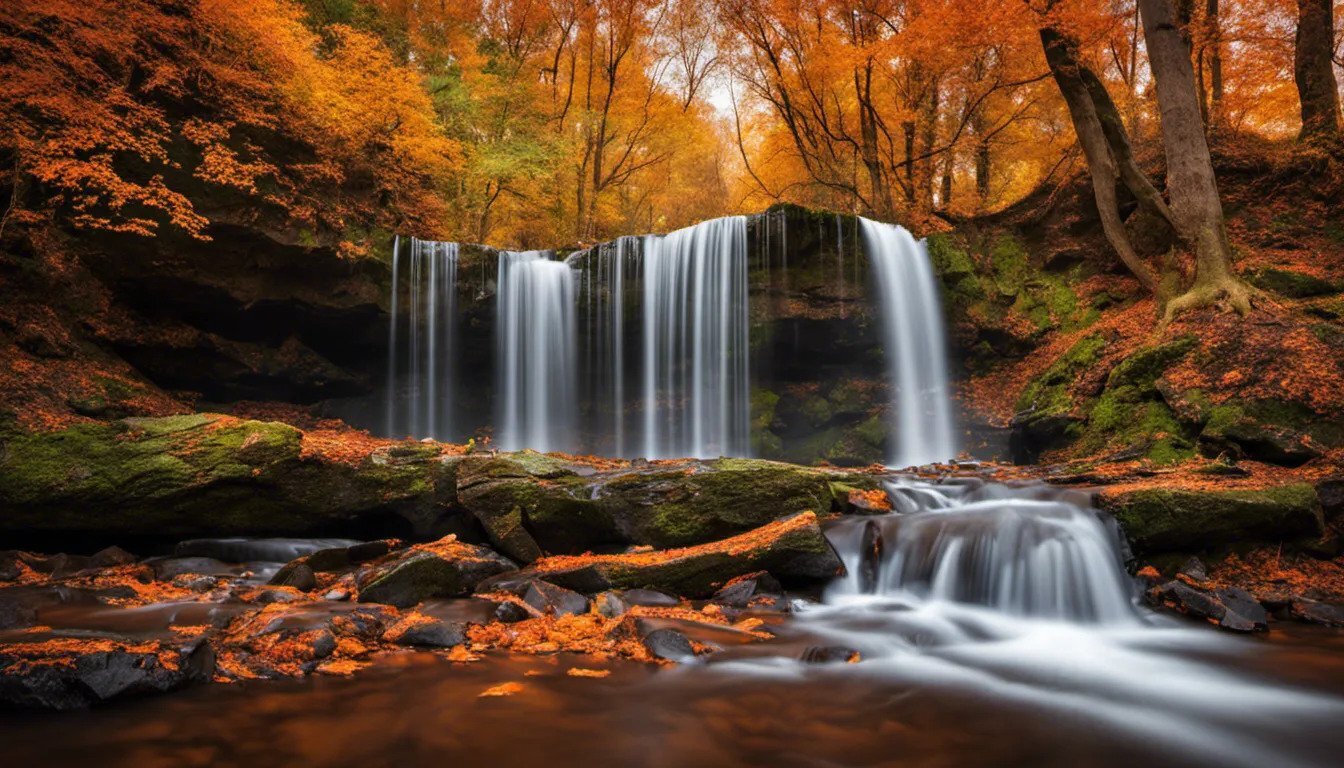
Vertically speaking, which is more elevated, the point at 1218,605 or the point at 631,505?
the point at 631,505

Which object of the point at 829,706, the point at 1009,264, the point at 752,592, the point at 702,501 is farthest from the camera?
the point at 1009,264

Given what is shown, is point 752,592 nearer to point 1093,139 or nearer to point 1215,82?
point 1093,139

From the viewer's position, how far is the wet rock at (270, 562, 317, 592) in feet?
18.6

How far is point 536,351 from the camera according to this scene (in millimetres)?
15430

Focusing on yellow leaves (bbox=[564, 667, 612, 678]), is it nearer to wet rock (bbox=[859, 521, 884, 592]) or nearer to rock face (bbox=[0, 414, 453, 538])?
wet rock (bbox=[859, 521, 884, 592])

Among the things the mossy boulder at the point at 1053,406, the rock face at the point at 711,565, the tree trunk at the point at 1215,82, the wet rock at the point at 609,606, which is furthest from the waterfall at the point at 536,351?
the tree trunk at the point at 1215,82

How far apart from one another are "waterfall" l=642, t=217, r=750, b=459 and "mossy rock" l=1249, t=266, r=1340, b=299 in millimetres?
9275

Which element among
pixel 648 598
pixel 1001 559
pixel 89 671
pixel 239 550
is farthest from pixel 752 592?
pixel 239 550

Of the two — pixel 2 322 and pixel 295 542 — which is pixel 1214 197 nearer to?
pixel 295 542

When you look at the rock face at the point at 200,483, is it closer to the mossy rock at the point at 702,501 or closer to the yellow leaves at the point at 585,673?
the mossy rock at the point at 702,501

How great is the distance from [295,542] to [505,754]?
229 inches

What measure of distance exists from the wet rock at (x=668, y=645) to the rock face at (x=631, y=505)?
2.42 m

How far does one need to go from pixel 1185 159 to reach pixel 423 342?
15.4 m

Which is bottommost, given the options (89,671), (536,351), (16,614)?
(16,614)
